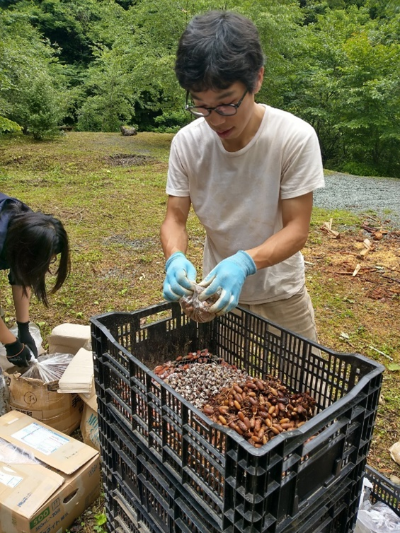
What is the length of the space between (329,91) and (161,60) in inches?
201

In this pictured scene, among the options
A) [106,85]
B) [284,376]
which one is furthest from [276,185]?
[106,85]

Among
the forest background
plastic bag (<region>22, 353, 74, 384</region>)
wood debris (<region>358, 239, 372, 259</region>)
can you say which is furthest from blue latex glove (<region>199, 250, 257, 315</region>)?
the forest background

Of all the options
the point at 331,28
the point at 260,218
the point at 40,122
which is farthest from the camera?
the point at 331,28

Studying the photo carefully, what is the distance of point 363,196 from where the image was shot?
8.05m

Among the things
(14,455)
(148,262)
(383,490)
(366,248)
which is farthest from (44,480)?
(366,248)

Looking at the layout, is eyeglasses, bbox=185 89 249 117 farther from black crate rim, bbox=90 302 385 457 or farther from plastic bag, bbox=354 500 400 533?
plastic bag, bbox=354 500 400 533

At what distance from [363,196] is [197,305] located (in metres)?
7.42

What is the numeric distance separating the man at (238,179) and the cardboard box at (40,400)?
3.28ft

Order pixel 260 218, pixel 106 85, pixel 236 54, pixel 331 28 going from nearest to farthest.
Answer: pixel 236 54, pixel 260 218, pixel 331 28, pixel 106 85

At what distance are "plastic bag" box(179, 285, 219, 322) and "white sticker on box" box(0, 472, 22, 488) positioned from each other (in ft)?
3.46

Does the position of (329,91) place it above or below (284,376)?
above

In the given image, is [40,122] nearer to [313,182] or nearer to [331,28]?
[331,28]

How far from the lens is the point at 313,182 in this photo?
1.64 m

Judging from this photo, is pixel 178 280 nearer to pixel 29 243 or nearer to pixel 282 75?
pixel 29 243
